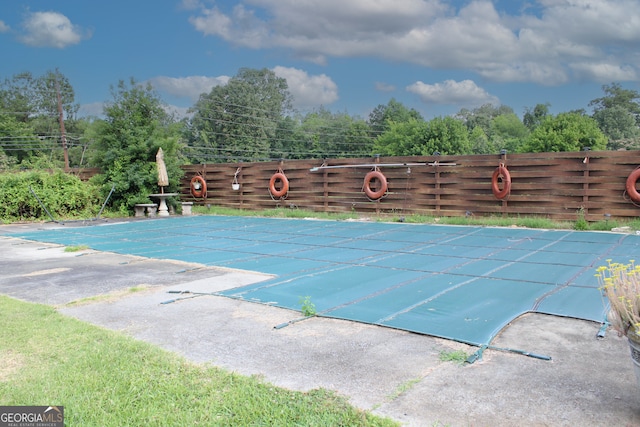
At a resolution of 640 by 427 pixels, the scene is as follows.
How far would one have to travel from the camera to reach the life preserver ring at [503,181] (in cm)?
1009

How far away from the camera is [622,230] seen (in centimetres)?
854

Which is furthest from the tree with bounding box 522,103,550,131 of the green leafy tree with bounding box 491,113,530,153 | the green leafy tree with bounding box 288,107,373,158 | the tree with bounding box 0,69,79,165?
the tree with bounding box 0,69,79,165

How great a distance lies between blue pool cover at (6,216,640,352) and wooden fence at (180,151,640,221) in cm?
109

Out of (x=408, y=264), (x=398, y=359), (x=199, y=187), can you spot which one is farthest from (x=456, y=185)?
(x=199, y=187)

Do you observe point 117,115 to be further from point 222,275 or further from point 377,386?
point 377,386

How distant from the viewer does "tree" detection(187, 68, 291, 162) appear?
43906 millimetres

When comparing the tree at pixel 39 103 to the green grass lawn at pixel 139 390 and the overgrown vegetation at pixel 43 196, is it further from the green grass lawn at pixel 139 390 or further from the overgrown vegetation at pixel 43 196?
the green grass lawn at pixel 139 390

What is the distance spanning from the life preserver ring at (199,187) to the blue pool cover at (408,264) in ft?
→ 16.3

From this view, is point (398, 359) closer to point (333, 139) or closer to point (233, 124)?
point (233, 124)

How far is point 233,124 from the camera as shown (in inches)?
1816

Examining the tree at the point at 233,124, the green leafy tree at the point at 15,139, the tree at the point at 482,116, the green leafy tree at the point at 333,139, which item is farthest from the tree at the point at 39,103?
the tree at the point at 482,116

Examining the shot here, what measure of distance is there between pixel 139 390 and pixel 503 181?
9.08m

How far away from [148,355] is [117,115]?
545 inches

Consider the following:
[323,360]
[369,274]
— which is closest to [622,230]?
[369,274]
